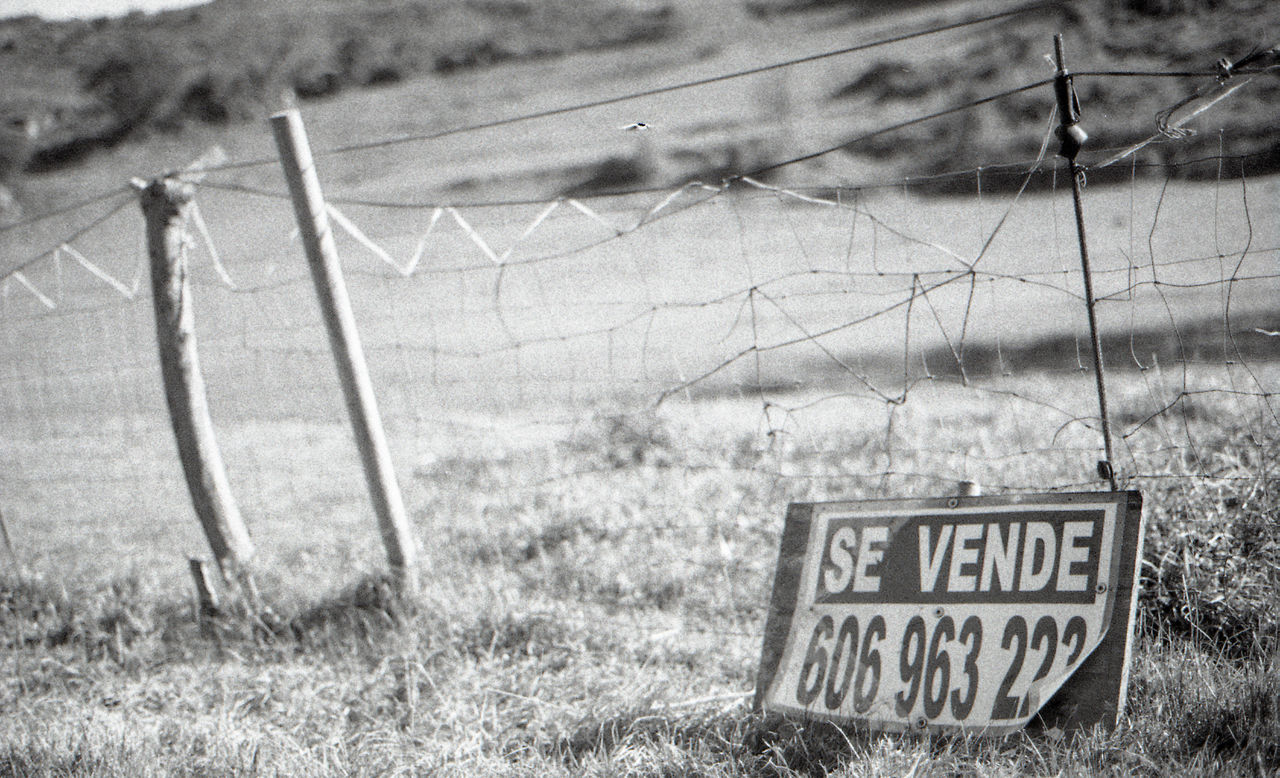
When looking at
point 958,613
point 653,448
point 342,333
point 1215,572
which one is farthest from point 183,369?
point 1215,572

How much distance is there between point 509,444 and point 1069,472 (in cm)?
363

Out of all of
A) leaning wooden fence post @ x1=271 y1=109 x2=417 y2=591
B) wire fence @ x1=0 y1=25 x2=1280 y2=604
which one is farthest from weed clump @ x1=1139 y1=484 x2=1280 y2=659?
leaning wooden fence post @ x1=271 y1=109 x2=417 y2=591

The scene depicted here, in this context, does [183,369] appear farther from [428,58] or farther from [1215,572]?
[428,58]

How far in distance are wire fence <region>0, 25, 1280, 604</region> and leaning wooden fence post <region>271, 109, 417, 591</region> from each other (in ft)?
0.50

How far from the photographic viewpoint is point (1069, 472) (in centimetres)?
446

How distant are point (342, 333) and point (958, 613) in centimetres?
246

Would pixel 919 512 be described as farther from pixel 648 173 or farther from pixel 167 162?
pixel 167 162

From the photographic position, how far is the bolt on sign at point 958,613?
243cm

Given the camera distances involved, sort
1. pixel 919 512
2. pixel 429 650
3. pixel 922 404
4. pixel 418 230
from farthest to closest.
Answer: pixel 418 230
pixel 922 404
pixel 429 650
pixel 919 512

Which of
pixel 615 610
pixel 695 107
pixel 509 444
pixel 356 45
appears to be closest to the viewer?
pixel 615 610

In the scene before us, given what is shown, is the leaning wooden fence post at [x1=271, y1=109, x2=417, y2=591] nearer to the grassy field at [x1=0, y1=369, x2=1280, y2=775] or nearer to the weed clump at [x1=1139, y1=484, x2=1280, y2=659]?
the grassy field at [x1=0, y1=369, x2=1280, y2=775]

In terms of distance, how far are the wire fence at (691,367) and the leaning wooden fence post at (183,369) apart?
0.95 feet

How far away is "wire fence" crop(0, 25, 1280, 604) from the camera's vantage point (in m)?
4.16

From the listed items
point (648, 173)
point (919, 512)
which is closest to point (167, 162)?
point (648, 173)
